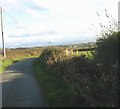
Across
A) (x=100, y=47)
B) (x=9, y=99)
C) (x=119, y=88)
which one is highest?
(x=100, y=47)

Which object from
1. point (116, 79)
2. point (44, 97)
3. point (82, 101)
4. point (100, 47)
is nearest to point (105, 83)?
point (116, 79)

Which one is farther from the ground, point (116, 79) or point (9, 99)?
point (116, 79)

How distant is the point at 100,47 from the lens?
13.2m

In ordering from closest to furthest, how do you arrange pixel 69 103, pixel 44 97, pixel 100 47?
pixel 69 103 → pixel 100 47 → pixel 44 97

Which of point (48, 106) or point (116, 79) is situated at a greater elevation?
point (116, 79)

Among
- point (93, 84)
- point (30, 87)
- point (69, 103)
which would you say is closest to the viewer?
point (93, 84)

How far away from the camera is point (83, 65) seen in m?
17.0

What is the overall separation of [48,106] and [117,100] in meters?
4.08

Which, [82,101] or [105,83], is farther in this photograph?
[82,101]

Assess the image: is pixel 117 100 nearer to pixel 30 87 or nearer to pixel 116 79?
pixel 116 79

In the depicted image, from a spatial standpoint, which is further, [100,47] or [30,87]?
[30,87]

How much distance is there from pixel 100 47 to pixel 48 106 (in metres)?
2.82

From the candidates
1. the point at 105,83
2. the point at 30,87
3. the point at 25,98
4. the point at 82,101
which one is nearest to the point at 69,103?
the point at 82,101

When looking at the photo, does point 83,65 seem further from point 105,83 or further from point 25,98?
point 105,83
